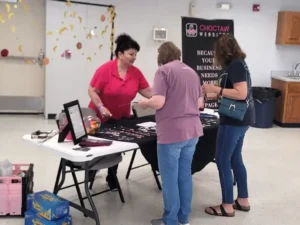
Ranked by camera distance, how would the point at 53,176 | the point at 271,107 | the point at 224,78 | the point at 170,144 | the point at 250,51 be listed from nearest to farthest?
the point at 170,144 → the point at 224,78 → the point at 53,176 → the point at 271,107 → the point at 250,51

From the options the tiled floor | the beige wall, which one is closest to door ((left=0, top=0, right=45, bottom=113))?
the beige wall

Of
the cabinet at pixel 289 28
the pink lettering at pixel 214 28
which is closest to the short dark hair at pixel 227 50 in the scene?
the pink lettering at pixel 214 28

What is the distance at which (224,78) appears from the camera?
308 cm

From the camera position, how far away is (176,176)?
2.79 m

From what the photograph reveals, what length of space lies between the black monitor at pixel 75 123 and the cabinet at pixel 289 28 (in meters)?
5.14

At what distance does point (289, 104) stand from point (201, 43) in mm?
2493

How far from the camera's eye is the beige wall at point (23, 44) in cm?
653

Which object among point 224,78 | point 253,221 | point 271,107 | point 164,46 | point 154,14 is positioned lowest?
point 253,221

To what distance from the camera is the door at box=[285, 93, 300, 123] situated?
266 inches

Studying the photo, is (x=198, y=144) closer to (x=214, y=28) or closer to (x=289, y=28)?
(x=214, y=28)

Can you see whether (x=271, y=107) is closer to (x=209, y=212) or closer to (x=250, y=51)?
(x=250, y=51)

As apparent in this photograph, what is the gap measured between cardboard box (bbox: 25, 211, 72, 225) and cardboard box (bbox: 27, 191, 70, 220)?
0.02 meters

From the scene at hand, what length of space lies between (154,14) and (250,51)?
1847mm

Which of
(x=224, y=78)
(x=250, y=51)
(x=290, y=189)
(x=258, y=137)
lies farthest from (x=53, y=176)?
(x=250, y=51)
